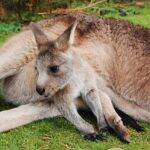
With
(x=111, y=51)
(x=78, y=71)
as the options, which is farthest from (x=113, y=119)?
(x=111, y=51)

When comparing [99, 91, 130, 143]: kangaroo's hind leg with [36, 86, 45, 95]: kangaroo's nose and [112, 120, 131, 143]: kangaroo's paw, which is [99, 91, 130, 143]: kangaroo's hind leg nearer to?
[112, 120, 131, 143]: kangaroo's paw

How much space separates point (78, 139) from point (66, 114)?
0.33m

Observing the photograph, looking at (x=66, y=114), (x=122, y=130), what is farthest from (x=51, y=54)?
(x=122, y=130)

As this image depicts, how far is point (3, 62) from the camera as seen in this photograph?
688cm

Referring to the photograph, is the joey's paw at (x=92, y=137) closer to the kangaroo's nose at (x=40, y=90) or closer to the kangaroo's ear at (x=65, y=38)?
the kangaroo's nose at (x=40, y=90)

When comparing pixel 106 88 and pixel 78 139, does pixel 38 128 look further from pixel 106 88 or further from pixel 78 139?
pixel 106 88

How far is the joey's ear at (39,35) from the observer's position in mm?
6523

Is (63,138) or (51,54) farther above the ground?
(51,54)

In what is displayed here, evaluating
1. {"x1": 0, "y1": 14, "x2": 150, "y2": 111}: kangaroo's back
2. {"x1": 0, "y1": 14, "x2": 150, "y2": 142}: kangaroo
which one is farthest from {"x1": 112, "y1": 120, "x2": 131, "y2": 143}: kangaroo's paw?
{"x1": 0, "y1": 14, "x2": 150, "y2": 111}: kangaroo's back

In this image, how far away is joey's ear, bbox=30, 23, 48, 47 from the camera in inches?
257

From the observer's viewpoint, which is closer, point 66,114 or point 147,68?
point 66,114

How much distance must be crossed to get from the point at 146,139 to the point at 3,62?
1.84m

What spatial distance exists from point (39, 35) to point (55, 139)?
1148 mm

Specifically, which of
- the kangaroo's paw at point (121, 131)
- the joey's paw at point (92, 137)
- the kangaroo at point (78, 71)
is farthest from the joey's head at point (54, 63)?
the kangaroo's paw at point (121, 131)
